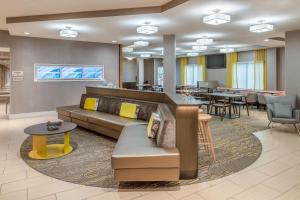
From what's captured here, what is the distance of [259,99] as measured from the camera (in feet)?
31.0

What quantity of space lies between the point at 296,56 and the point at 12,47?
8.92 metres

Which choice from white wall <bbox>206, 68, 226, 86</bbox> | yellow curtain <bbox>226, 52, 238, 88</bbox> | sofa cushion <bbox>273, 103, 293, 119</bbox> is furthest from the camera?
white wall <bbox>206, 68, 226, 86</bbox>

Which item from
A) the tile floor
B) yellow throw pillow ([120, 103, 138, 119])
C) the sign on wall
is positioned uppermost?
the sign on wall

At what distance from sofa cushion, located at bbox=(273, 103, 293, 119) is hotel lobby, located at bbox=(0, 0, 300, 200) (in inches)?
1.4

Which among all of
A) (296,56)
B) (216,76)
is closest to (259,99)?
(296,56)

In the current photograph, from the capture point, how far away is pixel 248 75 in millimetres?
11898

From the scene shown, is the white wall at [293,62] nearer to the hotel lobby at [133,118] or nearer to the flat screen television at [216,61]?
the hotel lobby at [133,118]

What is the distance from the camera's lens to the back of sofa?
4.90 meters

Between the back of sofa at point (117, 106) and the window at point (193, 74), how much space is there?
9.03m

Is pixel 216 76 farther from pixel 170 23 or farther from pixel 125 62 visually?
pixel 170 23

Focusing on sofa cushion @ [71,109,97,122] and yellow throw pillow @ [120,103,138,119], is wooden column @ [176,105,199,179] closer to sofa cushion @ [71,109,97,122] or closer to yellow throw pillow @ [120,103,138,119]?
yellow throw pillow @ [120,103,138,119]

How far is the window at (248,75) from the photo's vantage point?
11422mm

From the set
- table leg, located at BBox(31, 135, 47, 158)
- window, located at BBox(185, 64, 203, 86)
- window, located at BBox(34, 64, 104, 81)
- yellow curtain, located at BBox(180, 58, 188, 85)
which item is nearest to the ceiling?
window, located at BBox(34, 64, 104, 81)

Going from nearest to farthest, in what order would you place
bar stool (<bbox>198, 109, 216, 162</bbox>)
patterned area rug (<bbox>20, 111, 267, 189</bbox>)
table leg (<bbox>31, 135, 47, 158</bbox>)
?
1. patterned area rug (<bbox>20, 111, 267, 189</bbox>)
2. bar stool (<bbox>198, 109, 216, 162</bbox>)
3. table leg (<bbox>31, 135, 47, 158</bbox>)
